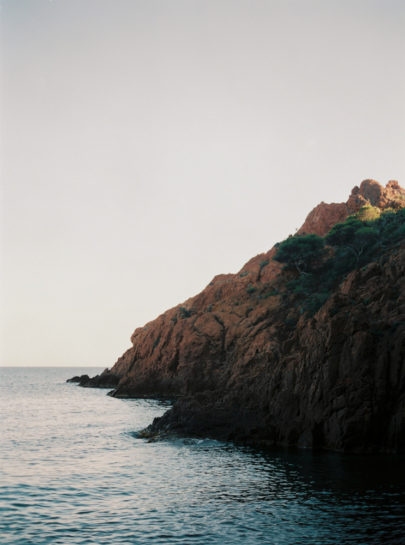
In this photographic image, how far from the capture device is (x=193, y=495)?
80.0 ft

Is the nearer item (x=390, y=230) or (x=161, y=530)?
(x=161, y=530)

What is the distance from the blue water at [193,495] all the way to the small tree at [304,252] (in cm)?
4957

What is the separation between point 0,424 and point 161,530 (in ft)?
135

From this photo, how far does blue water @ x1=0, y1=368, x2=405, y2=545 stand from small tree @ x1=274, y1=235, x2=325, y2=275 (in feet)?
163

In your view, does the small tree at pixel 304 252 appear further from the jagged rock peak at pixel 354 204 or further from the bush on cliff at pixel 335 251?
the jagged rock peak at pixel 354 204

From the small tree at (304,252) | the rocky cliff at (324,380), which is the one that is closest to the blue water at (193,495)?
the rocky cliff at (324,380)

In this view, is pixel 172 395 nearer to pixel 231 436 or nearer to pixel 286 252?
pixel 286 252

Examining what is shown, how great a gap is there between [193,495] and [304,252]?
6311 cm

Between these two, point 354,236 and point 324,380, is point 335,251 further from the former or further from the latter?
point 324,380

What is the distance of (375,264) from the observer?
5759cm

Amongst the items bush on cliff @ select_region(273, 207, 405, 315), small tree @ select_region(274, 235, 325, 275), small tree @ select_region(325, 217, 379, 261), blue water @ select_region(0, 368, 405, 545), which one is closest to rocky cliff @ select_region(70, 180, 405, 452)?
bush on cliff @ select_region(273, 207, 405, 315)

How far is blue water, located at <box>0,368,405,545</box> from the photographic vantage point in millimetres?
18766

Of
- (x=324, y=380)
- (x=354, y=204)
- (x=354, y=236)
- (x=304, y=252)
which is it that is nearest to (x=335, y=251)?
(x=354, y=236)

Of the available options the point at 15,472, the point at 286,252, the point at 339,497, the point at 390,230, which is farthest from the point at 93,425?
the point at 390,230
